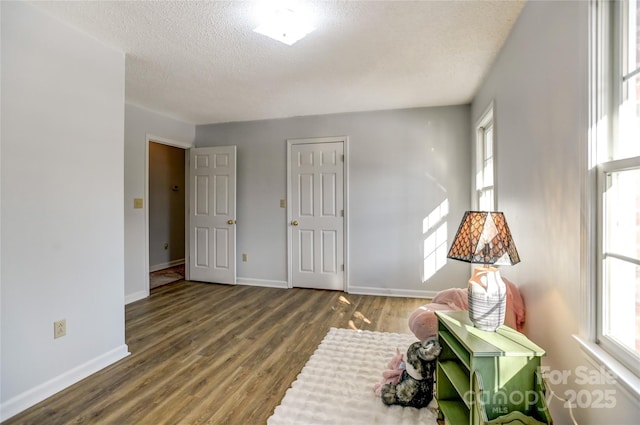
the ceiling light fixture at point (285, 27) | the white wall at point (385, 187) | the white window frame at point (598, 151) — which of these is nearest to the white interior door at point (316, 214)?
the white wall at point (385, 187)

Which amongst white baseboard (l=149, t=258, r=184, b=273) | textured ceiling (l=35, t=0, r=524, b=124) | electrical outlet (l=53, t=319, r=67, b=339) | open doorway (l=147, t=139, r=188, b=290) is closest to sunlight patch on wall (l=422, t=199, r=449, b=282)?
textured ceiling (l=35, t=0, r=524, b=124)

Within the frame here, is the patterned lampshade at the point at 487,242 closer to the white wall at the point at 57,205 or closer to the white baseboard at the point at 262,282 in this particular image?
the white wall at the point at 57,205

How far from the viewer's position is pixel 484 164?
3.34m

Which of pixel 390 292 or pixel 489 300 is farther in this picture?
pixel 390 292

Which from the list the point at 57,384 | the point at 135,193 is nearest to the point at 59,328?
the point at 57,384

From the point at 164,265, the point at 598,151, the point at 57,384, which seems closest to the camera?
the point at 598,151

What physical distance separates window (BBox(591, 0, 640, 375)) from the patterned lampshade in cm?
33

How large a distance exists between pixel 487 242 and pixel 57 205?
8.42 ft

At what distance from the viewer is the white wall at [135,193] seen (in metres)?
3.79

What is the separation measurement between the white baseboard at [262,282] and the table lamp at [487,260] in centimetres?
332

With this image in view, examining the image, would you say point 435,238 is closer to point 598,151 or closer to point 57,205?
point 598,151

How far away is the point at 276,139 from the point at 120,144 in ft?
7.57

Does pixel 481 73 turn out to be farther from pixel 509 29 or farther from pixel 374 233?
pixel 374 233

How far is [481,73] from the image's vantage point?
290 cm
